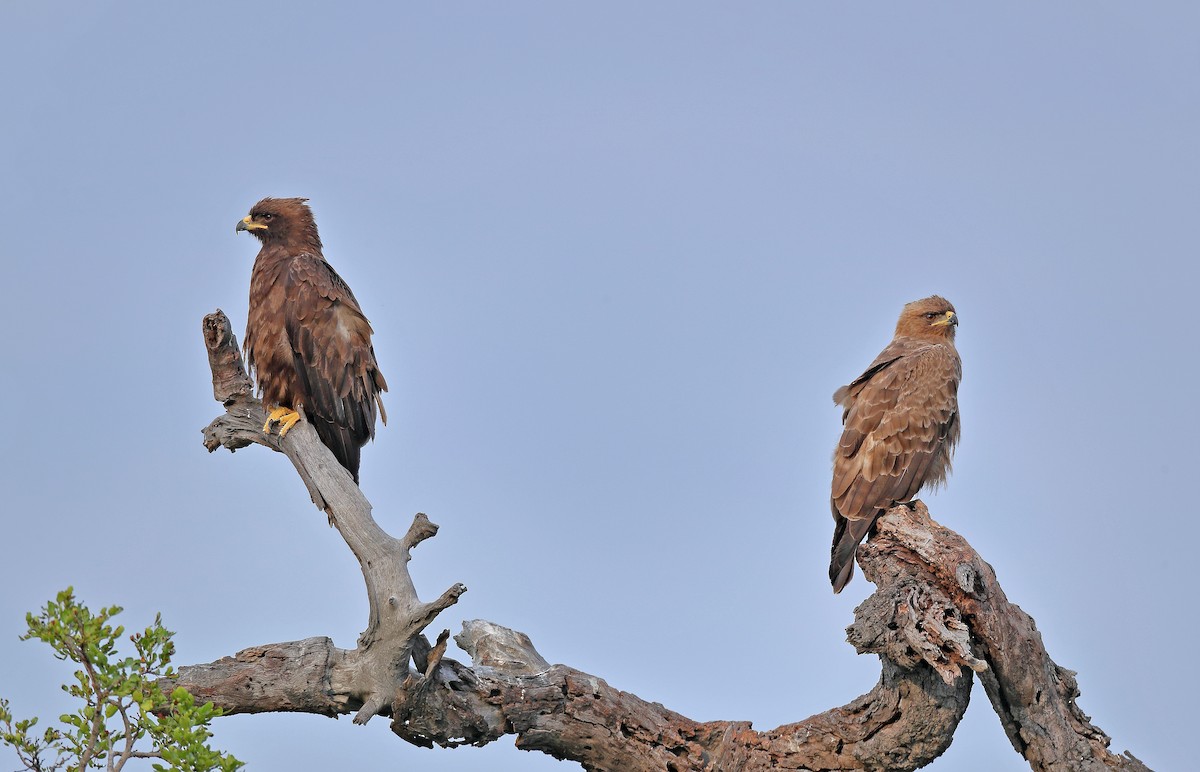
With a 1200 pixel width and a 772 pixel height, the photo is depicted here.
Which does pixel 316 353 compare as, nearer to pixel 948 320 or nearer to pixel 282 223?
pixel 282 223

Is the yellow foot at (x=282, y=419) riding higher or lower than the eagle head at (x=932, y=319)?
lower

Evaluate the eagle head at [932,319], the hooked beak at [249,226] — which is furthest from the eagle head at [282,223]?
the eagle head at [932,319]

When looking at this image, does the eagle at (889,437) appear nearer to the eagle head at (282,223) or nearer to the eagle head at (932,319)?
the eagle head at (932,319)

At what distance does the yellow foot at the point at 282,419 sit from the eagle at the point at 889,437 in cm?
387

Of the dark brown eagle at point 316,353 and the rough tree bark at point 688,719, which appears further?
the dark brown eagle at point 316,353

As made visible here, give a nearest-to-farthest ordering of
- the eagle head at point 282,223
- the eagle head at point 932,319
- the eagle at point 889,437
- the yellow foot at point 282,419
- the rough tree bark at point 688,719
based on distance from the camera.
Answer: the rough tree bark at point 688,719
the yellow foot at point 282,419
the eagle at point 889,437
the eagle head at point 282,223
the eagle head at point 932,319

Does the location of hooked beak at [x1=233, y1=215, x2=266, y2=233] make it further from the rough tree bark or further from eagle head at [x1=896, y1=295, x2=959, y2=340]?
eagle head at [x1=896, y1=295, x2=959, y2=340]

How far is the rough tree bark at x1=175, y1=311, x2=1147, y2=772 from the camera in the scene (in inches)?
253

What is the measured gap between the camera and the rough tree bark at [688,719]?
21.0 feet

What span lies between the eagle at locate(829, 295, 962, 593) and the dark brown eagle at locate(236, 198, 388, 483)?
11.3 feet

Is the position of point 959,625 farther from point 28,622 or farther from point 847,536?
point 28,622

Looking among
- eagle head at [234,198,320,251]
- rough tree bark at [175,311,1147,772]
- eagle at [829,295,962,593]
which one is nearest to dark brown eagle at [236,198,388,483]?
eagle head at [234,198,320,251]

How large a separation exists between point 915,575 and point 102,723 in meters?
4.12

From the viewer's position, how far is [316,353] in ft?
28.9
